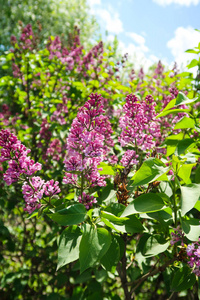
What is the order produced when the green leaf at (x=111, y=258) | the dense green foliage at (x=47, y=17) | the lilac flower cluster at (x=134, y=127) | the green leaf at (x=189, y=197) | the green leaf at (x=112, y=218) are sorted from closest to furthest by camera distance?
the green leaf at (x=189, y=197) < the green leaf at (x=112, y=218) < the green leaf at (x=111, y=258) < the lilac flower cluster at (x=134, y=127) < the dense green foliage at (x=47, y=17)

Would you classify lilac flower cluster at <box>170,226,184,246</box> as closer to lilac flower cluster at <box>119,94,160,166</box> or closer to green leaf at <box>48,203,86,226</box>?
lilac flower cluster at <box>119,94,160,166</box>

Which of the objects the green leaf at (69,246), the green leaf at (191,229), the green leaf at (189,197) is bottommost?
the green leaf at (69,246)

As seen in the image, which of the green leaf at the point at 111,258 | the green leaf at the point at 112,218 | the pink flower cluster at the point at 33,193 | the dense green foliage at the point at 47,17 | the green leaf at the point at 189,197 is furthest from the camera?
the dense green foliage at the point at 47,17

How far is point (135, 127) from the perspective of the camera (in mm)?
1696

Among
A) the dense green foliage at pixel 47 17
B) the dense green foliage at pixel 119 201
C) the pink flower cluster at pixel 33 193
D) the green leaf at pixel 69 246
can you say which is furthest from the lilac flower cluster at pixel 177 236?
the dense green foliage at pixel 47 17

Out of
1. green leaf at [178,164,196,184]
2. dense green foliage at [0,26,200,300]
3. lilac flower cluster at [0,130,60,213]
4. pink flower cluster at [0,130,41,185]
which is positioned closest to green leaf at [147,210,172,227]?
dense green foliage at [0,26,200,300]

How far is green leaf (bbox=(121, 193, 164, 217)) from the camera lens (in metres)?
1.09

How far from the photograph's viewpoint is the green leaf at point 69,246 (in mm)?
1093

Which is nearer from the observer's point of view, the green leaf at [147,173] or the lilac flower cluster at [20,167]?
the green leaf at [147,173]

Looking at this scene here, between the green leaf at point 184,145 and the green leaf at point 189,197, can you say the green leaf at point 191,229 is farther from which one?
the green leaf at point 184,145

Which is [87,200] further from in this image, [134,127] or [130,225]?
[134,127]

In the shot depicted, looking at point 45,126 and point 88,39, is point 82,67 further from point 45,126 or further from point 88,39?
point 88,39

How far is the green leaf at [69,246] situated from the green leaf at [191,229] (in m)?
0.52

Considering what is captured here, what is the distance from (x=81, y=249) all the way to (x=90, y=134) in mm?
690
